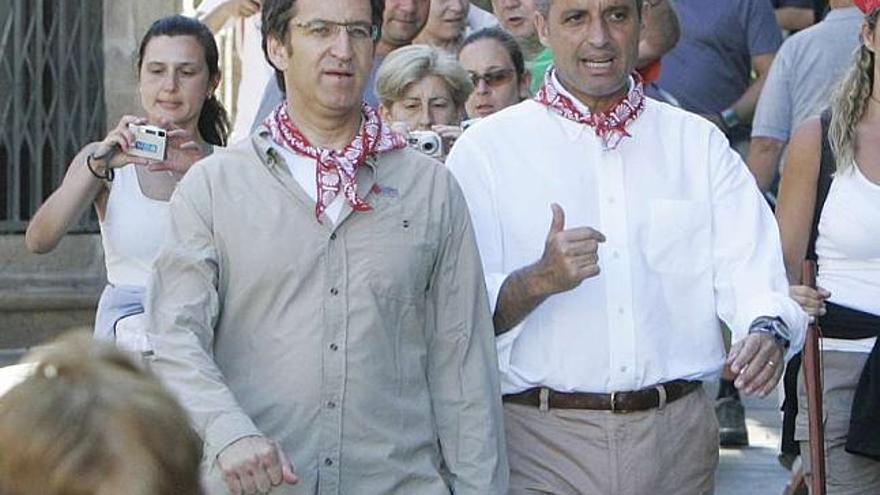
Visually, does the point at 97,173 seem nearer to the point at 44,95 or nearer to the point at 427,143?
the point at 427,143

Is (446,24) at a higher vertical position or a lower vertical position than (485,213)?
higher

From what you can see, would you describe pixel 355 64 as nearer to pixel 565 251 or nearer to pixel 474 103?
pixel 565 251

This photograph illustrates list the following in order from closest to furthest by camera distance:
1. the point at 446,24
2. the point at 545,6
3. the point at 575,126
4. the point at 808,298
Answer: the point at 575,126
the point at 545,6
the point at 808,298
the point at 446,24

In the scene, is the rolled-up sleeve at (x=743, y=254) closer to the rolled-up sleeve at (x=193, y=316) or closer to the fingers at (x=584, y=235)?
the fingers at (x=584, y=235)

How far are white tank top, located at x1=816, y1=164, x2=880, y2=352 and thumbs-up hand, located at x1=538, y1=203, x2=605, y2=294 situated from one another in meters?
1.39

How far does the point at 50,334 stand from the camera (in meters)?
11.6

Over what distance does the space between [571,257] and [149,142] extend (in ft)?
5.87

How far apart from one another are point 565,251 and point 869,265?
60.7 inches

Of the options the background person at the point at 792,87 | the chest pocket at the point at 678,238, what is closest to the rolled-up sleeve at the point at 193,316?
the chest pocket at the point at 678,238

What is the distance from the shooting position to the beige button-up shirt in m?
4.82

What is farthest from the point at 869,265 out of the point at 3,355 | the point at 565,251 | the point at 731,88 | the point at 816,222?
the point at 3,355

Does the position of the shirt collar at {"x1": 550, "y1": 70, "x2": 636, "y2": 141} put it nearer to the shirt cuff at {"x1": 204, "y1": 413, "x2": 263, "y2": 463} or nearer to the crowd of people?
the crowd of people

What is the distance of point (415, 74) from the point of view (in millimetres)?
7492

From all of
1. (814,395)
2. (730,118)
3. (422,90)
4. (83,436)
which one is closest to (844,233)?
(814,395)
